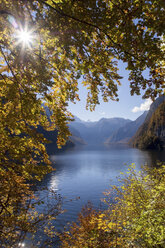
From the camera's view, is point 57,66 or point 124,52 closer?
point 124,52

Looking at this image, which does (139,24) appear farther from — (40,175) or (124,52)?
(40,175)

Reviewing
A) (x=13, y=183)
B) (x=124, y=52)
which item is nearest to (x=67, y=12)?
(x=124, y=52)

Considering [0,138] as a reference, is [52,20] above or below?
above

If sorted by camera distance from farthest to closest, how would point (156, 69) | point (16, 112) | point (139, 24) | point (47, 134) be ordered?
point (47, 134) → point (16, 112) → point (156, 69) → point (139, 24)

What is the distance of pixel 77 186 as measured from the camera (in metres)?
35.7

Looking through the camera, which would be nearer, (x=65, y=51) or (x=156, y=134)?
(x=65, y=51)

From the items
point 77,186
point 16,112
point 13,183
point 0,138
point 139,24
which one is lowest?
point 77,186

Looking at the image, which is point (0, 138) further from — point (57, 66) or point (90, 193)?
point (90, 193)

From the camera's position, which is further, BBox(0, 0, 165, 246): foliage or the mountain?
the mountain

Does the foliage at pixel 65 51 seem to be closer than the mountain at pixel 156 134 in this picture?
Yes

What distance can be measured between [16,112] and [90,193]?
29.3m

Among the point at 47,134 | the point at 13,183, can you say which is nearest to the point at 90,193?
the point at 13,183

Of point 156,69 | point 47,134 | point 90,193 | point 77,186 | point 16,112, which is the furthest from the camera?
point 47,134

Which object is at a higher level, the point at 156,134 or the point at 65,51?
the point at 65,51
